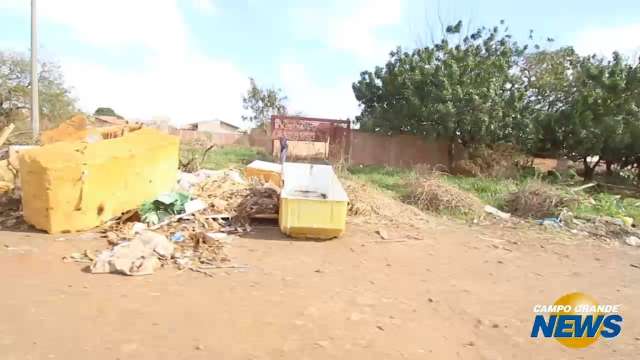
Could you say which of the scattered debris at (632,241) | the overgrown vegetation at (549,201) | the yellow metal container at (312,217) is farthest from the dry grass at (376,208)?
the scattered debris at (632,241)

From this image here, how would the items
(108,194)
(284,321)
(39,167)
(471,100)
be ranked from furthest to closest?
(471,100) < (108,194) < (39,167) < (284,321)

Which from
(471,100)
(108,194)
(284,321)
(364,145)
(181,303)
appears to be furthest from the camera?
(364,145)

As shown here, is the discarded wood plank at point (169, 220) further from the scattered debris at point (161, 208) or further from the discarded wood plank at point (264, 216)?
the discarded wood plank at point (264, 216)

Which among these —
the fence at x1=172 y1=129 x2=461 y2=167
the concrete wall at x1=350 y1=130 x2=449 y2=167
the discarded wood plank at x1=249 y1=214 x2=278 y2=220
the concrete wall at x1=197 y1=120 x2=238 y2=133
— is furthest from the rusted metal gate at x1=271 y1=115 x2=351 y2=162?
the concrete wall at x1=197 y1=120 x2=238 y2=133

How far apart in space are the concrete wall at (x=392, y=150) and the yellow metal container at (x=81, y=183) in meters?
11.3

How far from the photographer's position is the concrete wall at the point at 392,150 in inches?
665

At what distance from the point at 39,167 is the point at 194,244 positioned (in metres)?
2.23

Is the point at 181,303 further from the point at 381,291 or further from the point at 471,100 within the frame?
the point at 471,100

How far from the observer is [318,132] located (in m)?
16.2

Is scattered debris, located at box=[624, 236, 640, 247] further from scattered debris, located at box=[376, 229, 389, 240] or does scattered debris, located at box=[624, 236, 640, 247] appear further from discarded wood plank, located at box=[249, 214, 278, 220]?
discarded wood plank, located at box=[249, 214, 278, 220]

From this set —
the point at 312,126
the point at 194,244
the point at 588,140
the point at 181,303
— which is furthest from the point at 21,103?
the point at 588,140

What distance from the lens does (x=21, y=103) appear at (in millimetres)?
15828

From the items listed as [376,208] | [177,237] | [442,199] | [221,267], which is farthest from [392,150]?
A: [221,267]

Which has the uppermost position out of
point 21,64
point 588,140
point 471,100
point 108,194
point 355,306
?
point 21,64
